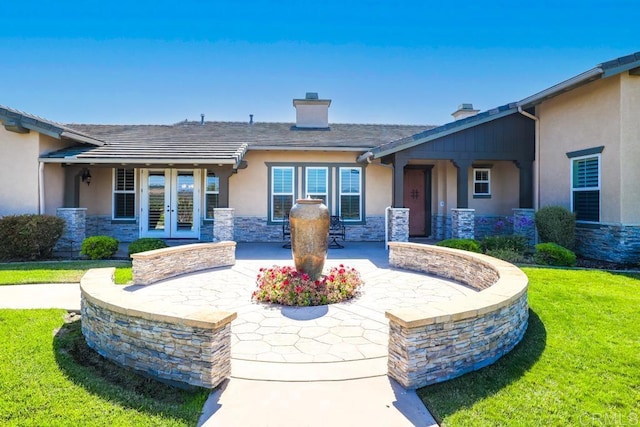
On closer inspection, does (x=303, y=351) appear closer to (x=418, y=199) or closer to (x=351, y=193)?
(x=351, y=193)

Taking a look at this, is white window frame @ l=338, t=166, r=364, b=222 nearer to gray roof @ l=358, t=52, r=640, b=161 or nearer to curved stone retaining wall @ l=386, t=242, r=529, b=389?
gray roof @ l=358, t=52, r=640, b=161

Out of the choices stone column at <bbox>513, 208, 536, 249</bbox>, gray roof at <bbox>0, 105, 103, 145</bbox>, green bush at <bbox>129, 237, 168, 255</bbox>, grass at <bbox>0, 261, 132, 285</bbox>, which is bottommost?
grass at <bbox>0, 261, 132, 285</bbox>

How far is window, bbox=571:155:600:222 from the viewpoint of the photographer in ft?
30.6

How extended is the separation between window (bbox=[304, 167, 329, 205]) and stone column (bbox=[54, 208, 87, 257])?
758 centimetres

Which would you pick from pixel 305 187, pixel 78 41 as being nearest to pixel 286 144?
pixel 305 187

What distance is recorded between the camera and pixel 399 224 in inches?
431

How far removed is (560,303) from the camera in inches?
211

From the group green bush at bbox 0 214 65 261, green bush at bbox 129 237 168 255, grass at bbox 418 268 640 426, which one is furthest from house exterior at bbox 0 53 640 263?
grass at bbox 418 268 640 426

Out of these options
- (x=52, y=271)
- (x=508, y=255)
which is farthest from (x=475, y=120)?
(x=52, y=271)

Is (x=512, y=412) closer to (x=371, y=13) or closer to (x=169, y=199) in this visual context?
(x=371, y=13)

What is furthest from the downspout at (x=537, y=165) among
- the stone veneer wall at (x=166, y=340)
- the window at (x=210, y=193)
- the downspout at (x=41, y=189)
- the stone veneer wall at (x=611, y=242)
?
the downspout at (x=41, y=189)

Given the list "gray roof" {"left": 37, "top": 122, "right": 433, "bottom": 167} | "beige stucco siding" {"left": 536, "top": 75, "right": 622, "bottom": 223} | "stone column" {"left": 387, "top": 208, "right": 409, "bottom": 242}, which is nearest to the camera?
"beige stucco siding" {"left": 536, "top": 75, "right": 622, "bottom": 223}

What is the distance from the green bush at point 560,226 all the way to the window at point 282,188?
835 cm

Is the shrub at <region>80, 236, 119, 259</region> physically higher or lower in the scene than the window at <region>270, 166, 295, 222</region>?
lower
